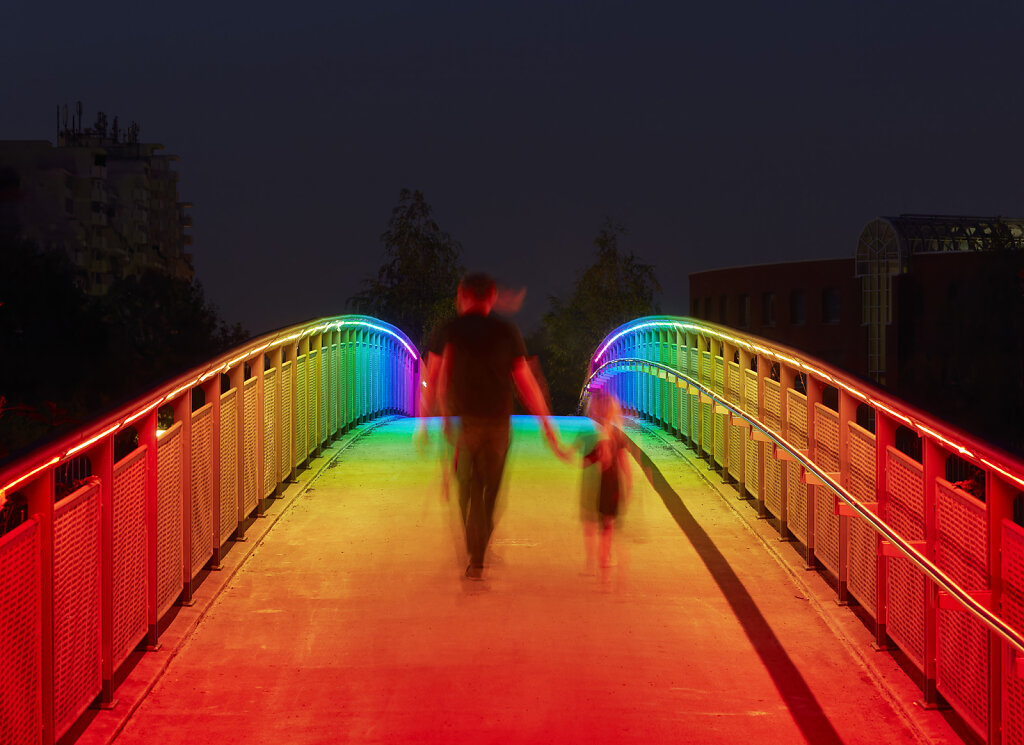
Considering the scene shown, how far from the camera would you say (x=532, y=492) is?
807 cm

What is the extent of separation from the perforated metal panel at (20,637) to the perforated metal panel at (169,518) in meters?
1.43

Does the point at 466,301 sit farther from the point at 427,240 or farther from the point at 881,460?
the point at 427,240

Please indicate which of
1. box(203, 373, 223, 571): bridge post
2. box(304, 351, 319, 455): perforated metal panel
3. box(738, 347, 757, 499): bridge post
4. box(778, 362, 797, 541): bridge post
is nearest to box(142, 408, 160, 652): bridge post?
box(203, 373, 223, 571): bridge post

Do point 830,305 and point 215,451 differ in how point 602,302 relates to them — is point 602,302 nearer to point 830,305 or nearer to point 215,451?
point 830,305

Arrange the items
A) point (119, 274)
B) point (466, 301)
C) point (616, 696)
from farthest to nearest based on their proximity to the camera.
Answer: point (119, 274)
point (466, 301)
point (616, 696)

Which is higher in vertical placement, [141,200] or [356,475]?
[141,200]

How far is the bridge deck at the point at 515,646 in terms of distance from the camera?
4199 mm

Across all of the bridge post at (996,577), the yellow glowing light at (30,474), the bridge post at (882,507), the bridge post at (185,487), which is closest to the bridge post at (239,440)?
the bridge post at (185,487)

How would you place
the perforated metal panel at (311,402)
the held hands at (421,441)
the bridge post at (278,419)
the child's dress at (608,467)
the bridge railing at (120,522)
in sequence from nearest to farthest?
1. the bridge railing at (120,522)
2. the child's dress at (608,467)
3. the bridge post at (278,419)
4. the perforated metal panel at (311,402)
5. the held hands at (421,441)

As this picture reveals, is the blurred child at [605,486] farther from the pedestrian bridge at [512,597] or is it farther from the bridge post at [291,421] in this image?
the bridge post at [291,421]

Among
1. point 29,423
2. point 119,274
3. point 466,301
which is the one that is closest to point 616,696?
point 466,301

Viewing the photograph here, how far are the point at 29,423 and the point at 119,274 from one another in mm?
67167

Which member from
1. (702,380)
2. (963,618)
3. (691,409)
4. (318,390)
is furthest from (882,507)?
(318,390)

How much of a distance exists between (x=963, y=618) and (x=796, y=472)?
2.65 metres
